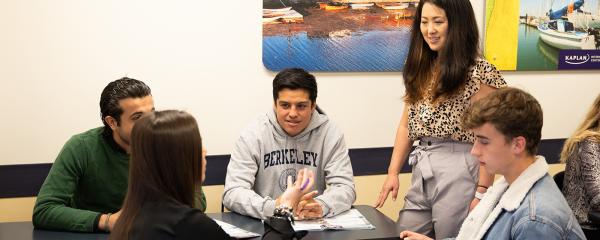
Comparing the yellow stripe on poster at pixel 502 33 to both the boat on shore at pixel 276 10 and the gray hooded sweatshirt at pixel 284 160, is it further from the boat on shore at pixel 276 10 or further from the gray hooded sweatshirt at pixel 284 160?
the gray hooded sweatshirt at pixel 284 160

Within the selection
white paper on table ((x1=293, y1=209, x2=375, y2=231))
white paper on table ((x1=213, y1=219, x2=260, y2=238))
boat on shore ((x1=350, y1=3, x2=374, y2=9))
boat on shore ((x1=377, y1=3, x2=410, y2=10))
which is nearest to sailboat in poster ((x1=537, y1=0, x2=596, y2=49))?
boat on shore ((x1=377, y1=3, x2=410, y2=10))

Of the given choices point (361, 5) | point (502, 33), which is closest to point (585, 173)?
point (502, 33)

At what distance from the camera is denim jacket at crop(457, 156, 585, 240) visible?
1724 millimetres

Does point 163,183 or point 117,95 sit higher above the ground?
point 117,95

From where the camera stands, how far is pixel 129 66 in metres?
3.24

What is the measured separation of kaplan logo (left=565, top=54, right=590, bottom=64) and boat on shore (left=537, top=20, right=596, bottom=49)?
0.06 metres

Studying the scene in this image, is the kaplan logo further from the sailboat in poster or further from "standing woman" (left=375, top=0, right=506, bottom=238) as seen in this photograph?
"standing woman" (left=375, top=0, right=506, bottom=238)

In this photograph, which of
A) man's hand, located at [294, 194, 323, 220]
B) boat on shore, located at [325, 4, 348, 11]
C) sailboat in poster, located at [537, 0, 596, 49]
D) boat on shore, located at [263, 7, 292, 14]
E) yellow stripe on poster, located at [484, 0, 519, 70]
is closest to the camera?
man's hand, located at [294, 194, 323, 220]

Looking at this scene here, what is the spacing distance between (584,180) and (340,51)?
141 centimetres

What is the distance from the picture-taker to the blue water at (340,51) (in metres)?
3.45

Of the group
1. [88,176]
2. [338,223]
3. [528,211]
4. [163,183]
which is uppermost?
[163,183]

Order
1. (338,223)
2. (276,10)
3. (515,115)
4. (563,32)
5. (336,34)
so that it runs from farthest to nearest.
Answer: (563,32), (336,34), (276,10), (338,223), (515,115)

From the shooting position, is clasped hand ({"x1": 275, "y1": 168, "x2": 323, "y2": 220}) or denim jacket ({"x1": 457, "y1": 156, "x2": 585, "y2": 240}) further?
clasped hand ({"x1": 275, "y1": 168, "x2": 323, "y2": 220})

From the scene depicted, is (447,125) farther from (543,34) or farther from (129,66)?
(543,34)
